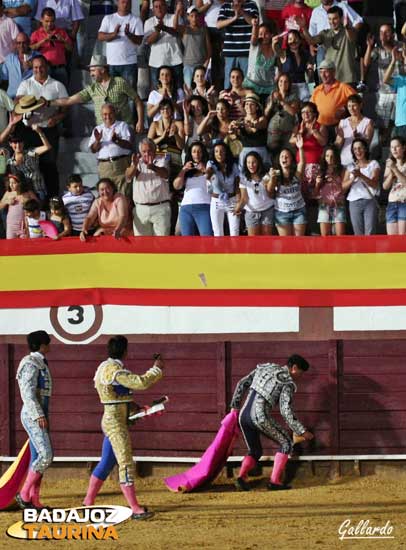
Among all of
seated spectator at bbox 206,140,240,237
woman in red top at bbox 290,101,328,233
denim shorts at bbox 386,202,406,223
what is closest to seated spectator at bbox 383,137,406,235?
denim shorts at bbox 386,202,406,223

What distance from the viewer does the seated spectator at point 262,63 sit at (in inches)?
591

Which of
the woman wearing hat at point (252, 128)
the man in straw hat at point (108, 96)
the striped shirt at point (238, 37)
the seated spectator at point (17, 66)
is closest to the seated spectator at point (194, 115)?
the woman wearing hat at point (252, 128)

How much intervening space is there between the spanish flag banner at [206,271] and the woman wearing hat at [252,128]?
3.20 ft

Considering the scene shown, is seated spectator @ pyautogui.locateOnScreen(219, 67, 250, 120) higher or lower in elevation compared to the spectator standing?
lower

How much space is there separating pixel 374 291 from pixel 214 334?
1.49 meters

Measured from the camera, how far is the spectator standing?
50.3ft

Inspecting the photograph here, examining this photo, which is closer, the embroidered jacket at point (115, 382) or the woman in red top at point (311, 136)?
the embroidered jacket at point (115, 382)

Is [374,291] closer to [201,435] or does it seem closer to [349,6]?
[201,435]

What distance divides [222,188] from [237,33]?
83.5 inches

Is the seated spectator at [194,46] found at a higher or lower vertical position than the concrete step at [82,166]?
higher

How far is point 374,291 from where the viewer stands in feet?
45.6

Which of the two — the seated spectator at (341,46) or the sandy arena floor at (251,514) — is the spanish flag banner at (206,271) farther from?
the seated spectator at (341,46)

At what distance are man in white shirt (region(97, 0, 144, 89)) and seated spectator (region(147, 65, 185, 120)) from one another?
0.47 metres

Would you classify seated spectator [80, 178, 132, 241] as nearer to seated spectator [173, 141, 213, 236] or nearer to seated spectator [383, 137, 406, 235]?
seated spectator [173, 141, 213, 236]
